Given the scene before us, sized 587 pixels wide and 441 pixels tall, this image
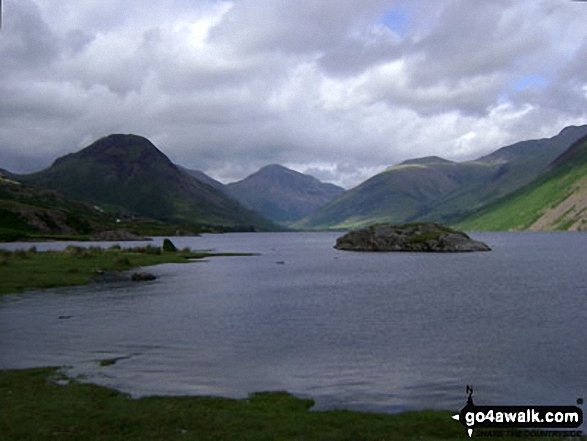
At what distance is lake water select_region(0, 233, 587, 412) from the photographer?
31.2 m

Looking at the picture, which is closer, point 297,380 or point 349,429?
point 349,429

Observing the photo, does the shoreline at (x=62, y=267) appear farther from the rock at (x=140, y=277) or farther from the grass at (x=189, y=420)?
the grass at (x=189, y=420)

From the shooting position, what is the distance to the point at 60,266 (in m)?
96.5

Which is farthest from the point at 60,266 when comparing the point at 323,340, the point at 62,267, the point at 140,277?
→ the point at 323,340

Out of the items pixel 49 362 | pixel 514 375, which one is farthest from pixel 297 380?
pixel 49 362

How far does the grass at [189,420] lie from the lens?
21.8 meters

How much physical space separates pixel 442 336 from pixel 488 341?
4.02 metres

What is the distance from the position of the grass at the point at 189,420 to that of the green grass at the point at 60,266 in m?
50.4

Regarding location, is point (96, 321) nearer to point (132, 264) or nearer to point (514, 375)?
point (514, 375)

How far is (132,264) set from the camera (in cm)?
11594

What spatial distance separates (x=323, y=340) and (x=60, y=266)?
2761 inches

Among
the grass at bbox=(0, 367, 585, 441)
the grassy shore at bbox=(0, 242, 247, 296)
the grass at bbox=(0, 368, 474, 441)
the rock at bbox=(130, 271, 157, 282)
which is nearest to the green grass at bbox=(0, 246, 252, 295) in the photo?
the grassy shore at bbox=(0, 242, 247, 296)

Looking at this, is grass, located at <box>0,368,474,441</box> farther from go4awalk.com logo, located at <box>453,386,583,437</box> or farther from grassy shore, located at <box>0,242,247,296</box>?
grassy shore, located at <box>0,242,247,296</box>

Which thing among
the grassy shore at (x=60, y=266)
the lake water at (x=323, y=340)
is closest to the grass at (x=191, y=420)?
the lake water at (x=323, y=340)
